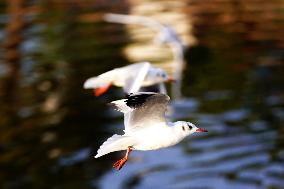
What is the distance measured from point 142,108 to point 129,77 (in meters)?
1.77

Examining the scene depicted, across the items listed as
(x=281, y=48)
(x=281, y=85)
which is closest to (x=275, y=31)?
(x=281, y=48)

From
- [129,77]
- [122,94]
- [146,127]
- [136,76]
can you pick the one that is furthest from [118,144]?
[122,94]

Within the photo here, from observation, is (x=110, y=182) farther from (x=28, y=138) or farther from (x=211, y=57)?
(x=211, y=57)

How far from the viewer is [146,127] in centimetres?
580

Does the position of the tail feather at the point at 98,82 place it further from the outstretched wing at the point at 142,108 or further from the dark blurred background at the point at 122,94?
the dark blurred background at the point at 122,94

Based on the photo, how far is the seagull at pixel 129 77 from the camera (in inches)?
285

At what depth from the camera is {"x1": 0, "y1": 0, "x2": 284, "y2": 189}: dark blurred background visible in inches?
1051

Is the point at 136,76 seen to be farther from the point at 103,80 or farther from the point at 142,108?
→ the point at 142,108

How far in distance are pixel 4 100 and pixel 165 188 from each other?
287 inches

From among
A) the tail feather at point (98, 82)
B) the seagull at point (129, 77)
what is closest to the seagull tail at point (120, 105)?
the seagull at point (129, 77)

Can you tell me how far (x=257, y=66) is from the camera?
32594 millimetres

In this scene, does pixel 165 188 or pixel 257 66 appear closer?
pixel 165 188

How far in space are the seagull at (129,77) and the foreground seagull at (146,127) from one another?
1.13 metres

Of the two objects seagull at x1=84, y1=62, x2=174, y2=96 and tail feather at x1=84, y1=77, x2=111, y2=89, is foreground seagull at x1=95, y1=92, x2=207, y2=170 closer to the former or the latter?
seagull at x1=84, y1=62, x2=174, y2=96
